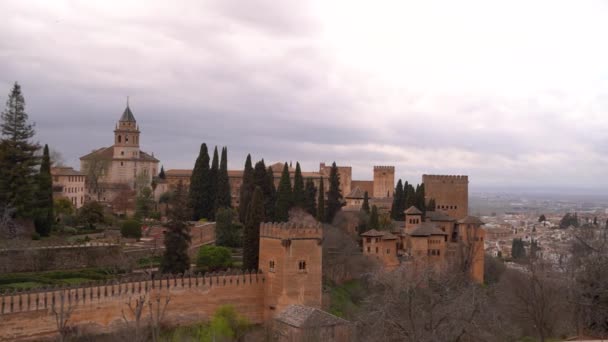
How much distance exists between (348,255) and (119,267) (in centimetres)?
1476

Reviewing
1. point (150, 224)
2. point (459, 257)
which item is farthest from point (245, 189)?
point (459, 257)

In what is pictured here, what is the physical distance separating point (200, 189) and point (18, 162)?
1410cm

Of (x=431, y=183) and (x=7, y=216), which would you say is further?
(x=431, y=183)

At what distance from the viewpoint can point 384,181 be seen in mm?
80562

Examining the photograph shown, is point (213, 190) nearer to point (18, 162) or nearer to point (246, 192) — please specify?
point (246, 192)

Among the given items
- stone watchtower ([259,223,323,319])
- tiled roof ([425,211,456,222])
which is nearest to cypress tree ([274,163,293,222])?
tiled roof ([425,211,456,222])

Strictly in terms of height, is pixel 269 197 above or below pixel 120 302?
above

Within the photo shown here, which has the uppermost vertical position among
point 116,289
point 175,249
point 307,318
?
point 175,249

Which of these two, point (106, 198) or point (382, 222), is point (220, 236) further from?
point (106, 198)

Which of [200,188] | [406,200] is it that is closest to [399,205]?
[406,200]

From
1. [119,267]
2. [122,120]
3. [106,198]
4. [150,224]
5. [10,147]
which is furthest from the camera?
[122,120]

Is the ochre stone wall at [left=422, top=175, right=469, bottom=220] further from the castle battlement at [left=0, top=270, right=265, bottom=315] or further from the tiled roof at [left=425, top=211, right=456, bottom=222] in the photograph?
the castle battlement at [left=0, top=270, right=265, bottom=315]

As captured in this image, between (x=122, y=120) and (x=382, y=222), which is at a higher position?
(x=122, y=120)

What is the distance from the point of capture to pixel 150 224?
43656mm
